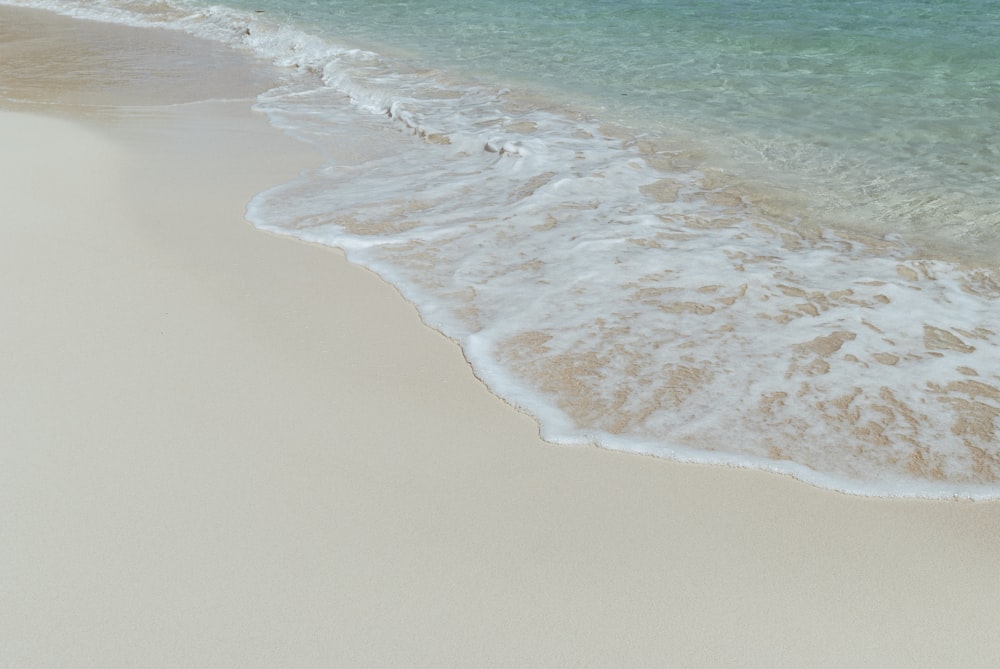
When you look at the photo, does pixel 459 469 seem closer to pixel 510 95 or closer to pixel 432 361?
pixel 432 361

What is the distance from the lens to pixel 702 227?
474cm

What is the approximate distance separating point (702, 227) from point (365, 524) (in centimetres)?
293

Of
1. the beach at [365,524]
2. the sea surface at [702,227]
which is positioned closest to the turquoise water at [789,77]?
the sea surface at [702,227]

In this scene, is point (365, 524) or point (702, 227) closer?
point (365, 524)

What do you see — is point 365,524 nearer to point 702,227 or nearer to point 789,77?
point 702,227

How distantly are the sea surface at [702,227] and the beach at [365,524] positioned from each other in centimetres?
25

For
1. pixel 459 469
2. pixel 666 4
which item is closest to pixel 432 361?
pixel 459 469

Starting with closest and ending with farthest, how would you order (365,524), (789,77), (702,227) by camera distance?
(365,524) < (702,227) < (789,77)

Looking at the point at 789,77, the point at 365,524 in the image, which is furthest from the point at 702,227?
the point at 789,77

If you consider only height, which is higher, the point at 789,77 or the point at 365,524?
the point at 789,77

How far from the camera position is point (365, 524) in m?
2.41

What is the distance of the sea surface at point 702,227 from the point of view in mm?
3012

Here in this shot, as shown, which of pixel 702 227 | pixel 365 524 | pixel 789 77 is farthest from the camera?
pixel 789 77

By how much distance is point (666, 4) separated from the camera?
12828 millimetres
